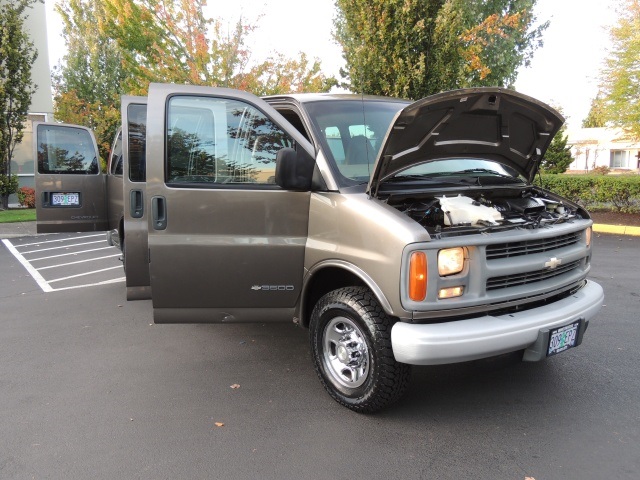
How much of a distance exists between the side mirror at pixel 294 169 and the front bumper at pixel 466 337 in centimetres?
119

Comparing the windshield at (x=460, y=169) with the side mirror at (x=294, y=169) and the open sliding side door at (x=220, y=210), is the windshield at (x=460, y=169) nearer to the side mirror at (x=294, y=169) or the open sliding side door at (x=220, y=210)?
the side mirror at (x=294, y=169)

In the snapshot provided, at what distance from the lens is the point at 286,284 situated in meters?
3.76

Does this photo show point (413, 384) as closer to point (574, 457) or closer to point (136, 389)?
point (574, 457)

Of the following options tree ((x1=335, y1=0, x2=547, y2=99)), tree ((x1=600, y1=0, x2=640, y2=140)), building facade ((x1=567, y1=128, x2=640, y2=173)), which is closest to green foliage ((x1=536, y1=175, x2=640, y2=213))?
tree ((x1=600, y1=0, x2=640, y2=140))

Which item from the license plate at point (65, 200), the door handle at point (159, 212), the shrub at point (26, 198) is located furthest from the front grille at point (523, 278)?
the shrub at point (26, 198)

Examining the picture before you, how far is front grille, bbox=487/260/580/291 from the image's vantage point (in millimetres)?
3180

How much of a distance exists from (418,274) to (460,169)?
153cm

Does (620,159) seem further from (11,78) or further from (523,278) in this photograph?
(523,278)

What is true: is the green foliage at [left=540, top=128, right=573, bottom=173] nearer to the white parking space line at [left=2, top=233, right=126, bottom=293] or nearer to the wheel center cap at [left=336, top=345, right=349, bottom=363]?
the white parking space line at [left=2, top=233, right=126, bottom=293]

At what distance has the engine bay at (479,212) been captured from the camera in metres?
3.24

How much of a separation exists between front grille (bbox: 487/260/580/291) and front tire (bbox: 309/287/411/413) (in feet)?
2.26

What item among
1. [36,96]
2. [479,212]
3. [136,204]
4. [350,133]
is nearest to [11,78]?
[36,96]

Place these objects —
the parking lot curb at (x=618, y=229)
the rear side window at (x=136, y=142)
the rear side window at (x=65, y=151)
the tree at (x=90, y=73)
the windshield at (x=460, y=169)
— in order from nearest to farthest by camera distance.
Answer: the windshield at (x=460, y=169) < the rear side window at (x=136, y=142) < the rear side window at (x=65, y=151) < the parking lot curb at (x=618, y=229) < the tree at (x=90, y=73)

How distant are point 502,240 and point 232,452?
2.04m
